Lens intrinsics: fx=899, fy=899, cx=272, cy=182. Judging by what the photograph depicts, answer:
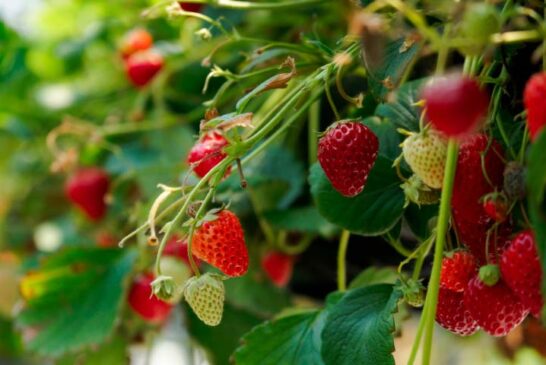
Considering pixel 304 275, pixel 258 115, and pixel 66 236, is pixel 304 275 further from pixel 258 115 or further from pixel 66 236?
pixel 66 236

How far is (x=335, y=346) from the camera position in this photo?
628mm

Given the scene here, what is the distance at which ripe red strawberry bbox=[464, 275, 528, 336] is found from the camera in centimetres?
55

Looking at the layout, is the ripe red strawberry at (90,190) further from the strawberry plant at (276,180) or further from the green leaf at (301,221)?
the green leaf at (301,221)

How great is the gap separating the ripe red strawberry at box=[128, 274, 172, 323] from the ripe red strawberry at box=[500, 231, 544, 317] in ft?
2.08

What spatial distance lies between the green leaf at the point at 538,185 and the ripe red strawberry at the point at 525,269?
0.05 meters

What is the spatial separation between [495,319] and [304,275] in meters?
0.61

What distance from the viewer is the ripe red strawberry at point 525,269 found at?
500 millimetres

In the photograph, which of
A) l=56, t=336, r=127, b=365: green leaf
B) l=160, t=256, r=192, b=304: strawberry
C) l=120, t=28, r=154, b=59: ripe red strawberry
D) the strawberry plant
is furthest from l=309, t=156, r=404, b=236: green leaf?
l=120, t=28, r=154, b=59: ripe red strawberry

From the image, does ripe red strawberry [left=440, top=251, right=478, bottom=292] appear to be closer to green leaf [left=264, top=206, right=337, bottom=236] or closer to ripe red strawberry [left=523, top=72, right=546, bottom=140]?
ripe red strawberry [left=523, top=72, right=546, bottom=140]

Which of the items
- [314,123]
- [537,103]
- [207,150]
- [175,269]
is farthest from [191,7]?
[537,103]

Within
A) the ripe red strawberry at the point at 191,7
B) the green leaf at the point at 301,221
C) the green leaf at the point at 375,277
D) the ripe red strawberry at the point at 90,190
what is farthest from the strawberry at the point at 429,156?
the ripe red strawberry at the point at 90,190

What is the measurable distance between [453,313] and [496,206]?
12cm

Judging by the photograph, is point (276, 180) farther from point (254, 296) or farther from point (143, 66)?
point (143, 66)

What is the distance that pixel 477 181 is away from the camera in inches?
21.9
